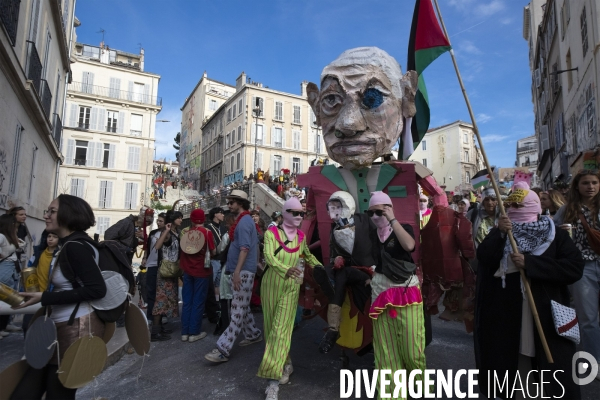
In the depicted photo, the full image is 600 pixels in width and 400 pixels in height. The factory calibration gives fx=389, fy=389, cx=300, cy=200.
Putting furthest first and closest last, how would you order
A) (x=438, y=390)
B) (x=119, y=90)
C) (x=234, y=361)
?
1. (x=119, y=90)
2. (x=234, y=361)
3. (x=438, y=390)

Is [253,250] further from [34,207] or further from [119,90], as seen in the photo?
[119,90]

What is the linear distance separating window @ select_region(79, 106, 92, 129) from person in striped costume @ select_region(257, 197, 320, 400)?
28.4 meters

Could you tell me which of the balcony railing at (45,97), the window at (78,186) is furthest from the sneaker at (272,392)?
the window at (78,186)

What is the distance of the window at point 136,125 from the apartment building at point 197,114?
1584cm

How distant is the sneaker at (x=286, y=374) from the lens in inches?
131

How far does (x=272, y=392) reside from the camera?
3.04 metres

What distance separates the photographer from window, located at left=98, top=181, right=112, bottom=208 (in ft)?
88.5

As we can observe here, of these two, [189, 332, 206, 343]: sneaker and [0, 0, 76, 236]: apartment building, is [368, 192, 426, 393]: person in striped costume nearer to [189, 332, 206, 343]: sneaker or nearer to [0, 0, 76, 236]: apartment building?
[189, 332, 206, 343]: sneaker

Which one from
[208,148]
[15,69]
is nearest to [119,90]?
[208,148]

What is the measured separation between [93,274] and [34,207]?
34.8 feet

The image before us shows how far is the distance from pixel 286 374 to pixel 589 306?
8.50 feet

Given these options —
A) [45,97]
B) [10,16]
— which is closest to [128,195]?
[45,97]

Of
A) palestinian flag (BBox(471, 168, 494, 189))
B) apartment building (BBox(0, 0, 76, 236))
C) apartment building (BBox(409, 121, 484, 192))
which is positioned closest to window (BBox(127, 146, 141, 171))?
apartment building (BBox(0, 0, 76, 236))

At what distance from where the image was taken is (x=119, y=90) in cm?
2919
